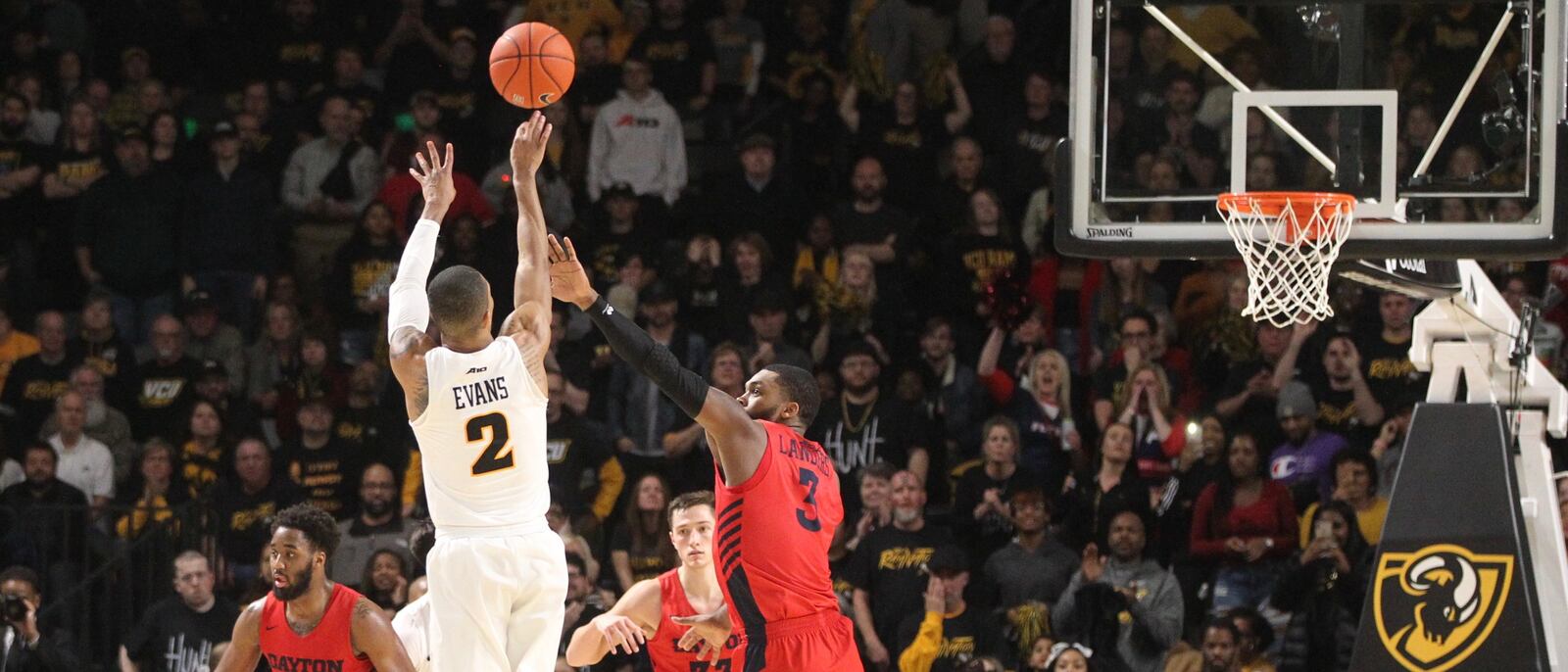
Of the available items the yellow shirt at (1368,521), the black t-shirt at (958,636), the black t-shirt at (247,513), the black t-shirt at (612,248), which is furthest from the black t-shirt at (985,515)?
the black t-shirt at (247,513)

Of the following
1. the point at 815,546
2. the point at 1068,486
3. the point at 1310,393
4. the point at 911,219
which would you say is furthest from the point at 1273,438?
the point at 815,546

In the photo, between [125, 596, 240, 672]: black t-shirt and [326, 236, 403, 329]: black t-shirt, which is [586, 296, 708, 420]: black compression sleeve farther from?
[326, 236, 403, 329]: black t-shirt

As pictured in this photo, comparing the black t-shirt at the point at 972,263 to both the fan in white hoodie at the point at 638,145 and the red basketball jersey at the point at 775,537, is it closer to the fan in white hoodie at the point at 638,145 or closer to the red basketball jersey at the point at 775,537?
the fan in white hoodie at the point at 638,145

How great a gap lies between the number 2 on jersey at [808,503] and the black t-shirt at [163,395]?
701cm

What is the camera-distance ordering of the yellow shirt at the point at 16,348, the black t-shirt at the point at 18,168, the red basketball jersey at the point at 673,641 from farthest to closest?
the black t-shirt at the point at 18,168 → the yellow shirt at the point at 16,348 → the red basketball jersey at the point at 673,641

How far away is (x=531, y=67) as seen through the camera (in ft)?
27.2

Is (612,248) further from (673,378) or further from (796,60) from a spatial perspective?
(673,378)

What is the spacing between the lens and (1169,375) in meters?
12.4

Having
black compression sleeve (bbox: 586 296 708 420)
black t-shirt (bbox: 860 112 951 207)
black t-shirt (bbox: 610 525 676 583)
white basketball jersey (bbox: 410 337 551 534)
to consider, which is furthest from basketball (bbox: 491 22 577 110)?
black t-shirt (bbox: 860 112 951 207)

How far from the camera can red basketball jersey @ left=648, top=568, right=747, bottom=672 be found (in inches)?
336

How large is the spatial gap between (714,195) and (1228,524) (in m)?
4.39

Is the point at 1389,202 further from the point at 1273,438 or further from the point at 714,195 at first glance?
the point at 714,195

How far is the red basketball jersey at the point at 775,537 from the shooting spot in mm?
7242

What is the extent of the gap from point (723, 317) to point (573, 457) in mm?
1521
